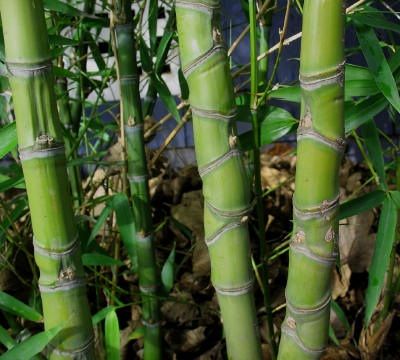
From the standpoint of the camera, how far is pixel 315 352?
1.76 feet

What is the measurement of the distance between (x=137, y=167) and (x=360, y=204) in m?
0.28

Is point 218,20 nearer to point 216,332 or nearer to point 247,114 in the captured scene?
point 247,114

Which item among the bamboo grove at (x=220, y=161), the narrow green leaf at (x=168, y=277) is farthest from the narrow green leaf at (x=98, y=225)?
the narrow green leaf at (x=168, y=277)

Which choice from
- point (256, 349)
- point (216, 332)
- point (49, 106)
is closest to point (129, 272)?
point (216, 332)

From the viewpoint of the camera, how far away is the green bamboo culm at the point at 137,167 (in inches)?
27.0

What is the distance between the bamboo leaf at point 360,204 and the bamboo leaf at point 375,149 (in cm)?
2

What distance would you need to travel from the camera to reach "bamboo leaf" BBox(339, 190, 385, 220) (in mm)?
648

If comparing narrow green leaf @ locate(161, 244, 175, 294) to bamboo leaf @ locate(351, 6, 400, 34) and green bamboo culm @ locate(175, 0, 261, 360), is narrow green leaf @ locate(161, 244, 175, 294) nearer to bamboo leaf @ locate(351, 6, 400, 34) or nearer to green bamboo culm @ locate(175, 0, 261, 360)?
green bamboo culm @ locate(175, 0, 261, 360)

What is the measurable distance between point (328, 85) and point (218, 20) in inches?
4.0

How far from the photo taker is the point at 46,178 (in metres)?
0.46

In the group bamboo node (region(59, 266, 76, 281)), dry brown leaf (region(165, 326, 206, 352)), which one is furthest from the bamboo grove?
dry brown leaf (region(165, 326, 206, 352))

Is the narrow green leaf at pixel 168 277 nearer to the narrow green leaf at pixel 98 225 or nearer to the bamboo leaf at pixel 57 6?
the narrow green leaf at pixel 98 225

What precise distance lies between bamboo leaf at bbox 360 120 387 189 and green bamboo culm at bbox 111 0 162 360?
0.28 m

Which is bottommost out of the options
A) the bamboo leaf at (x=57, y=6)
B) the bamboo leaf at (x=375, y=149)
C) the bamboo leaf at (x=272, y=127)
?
the bamboo leaf at (x=375, y=149)
